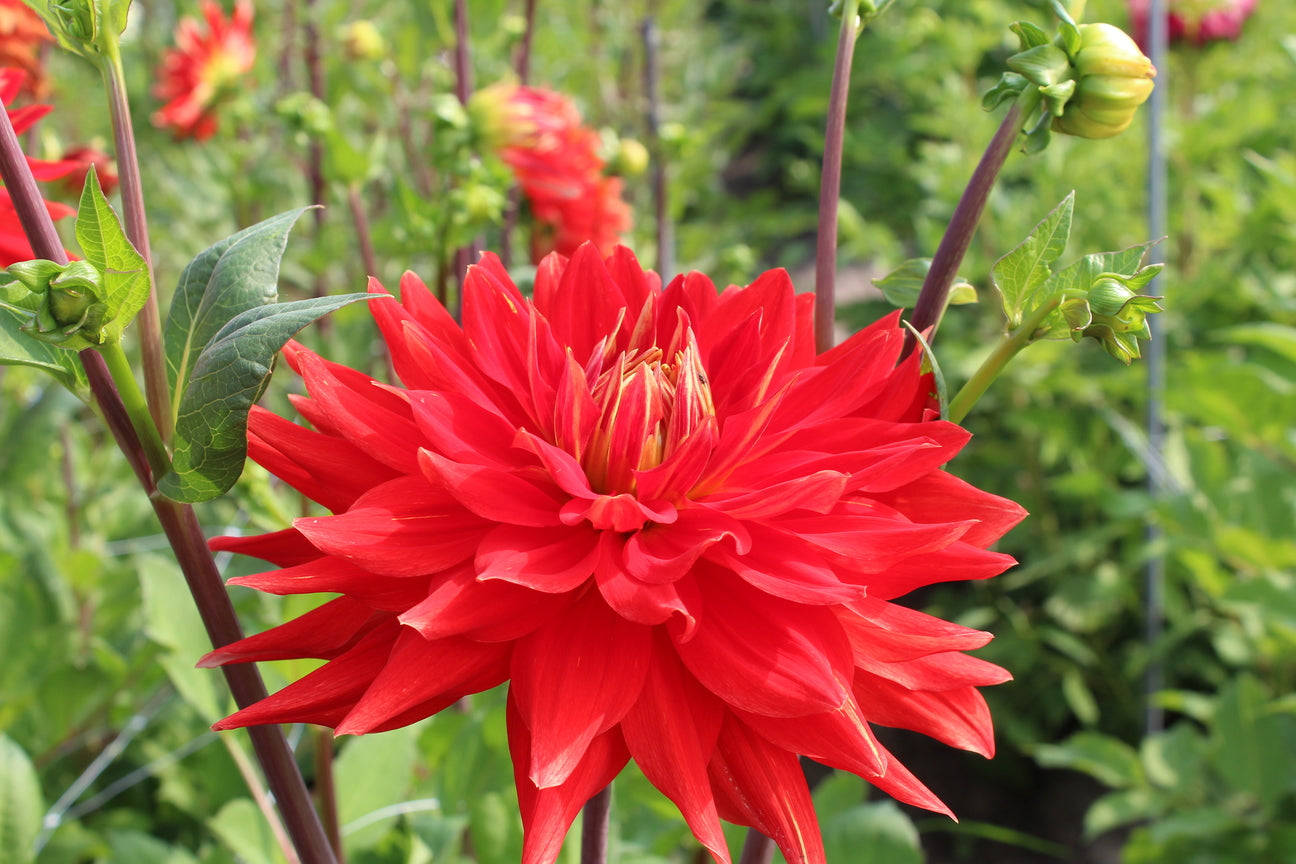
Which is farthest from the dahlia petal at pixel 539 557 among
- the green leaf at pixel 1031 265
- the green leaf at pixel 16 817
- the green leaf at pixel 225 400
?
the green leaf at pixel 16 817

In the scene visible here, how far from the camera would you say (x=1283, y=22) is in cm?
246

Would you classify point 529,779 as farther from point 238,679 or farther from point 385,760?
point 385,760

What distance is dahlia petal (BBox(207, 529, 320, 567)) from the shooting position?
0.45 meters

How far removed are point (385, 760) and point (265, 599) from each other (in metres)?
0.18

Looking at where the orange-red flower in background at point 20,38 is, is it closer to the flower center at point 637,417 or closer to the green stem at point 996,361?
the flower center at point 637,417

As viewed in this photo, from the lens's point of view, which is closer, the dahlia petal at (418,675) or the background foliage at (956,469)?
the dahlia petal at (418,675)

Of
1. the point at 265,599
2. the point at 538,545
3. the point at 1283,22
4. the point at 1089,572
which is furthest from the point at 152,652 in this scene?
the point at 1283,22

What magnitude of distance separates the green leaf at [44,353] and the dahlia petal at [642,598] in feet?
0.79

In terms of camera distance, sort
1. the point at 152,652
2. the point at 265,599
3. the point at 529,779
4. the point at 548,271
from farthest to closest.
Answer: the point at 152,652 < the point at 265,599 < the point at 548,271 < the point at 529,779

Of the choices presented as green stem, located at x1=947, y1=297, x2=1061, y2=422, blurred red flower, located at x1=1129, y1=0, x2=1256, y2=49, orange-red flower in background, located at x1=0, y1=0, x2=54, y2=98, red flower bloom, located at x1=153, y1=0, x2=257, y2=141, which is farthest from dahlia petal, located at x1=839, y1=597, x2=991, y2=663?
blurred red flower, located at x1=1129, y1=0, x2=1256, y2=49

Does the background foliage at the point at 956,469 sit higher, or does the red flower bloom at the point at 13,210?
the red flower bloom at the point at 13,210

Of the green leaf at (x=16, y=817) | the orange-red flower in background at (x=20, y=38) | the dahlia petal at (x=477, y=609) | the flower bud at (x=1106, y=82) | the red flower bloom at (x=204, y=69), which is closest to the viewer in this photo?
the dahlia petal at (x=477, y=609)

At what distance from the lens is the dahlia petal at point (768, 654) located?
1.23 feet

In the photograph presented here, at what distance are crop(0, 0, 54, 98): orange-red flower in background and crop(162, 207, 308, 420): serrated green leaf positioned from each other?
3.48 ft
